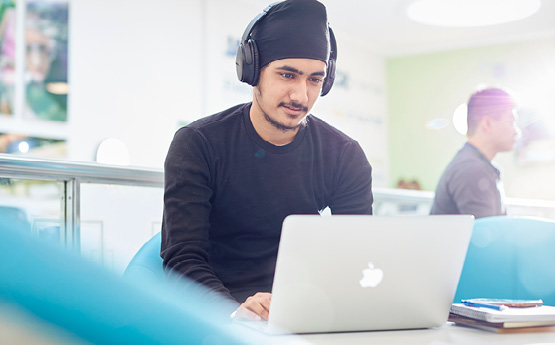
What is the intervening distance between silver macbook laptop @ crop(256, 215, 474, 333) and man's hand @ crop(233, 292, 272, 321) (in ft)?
0.24

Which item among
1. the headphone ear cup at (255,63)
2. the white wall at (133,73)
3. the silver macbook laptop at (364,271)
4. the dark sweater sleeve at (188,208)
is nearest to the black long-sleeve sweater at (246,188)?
the dark sweater sleeve at (188,208)

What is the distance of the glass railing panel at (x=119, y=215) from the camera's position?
5.49 ft

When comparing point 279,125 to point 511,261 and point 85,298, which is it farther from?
point 85,298

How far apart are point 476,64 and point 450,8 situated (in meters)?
2.03

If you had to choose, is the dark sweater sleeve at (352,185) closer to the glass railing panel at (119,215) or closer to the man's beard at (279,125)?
the man's beard at (279,125)

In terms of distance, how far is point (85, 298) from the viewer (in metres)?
0.39

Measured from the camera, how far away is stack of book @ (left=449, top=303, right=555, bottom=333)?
96 cm

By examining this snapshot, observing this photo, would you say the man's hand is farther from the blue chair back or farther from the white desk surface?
the blue chair back

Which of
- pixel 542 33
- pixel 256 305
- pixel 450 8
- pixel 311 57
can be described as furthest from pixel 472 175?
pixel 542 33

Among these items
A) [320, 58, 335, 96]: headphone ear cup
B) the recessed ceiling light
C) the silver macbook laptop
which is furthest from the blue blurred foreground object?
the recessed ceiling light

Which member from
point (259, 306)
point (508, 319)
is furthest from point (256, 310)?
point (508, 319)

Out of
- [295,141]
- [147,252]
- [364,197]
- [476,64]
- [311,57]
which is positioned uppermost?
[476,64]

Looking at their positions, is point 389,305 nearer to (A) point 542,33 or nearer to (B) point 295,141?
(B) point 295,141

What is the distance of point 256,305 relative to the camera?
3.15ft
